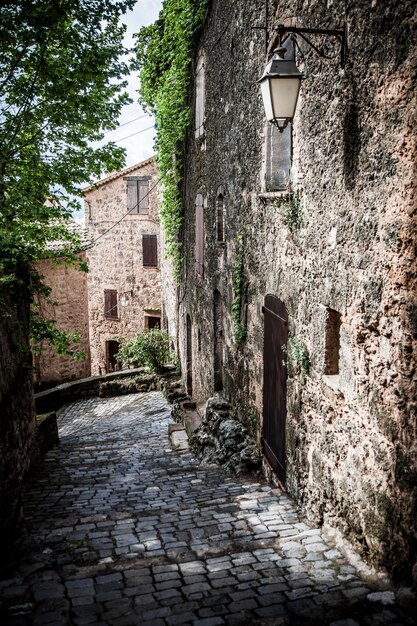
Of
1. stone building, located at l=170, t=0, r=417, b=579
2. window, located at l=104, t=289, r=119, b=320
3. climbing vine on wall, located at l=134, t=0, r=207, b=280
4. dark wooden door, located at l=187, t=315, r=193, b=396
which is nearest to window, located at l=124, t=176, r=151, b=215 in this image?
window, located at l=104, t=289, r=119, b=320

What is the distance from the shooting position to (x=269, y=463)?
19.9ft

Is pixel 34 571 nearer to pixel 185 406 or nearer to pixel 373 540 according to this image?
pixel 373 540

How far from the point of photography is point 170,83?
1210cm

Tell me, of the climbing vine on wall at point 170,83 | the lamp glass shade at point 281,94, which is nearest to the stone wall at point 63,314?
the climbing vine on wall at point 170,83

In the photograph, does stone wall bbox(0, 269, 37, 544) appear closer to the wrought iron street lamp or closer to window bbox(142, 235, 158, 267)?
the wrought iron street lamp

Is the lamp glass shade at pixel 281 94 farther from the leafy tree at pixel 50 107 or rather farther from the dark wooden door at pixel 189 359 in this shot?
the dark wooden door at pixel 189 359

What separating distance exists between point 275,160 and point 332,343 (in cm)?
284

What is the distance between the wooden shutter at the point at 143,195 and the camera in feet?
65.0

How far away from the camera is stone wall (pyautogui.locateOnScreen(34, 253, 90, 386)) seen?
18.1 metres

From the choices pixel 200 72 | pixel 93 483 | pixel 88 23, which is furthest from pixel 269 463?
pixel 200 72

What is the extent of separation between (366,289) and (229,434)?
14.2 ft

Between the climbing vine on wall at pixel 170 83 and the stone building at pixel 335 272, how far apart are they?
375cm

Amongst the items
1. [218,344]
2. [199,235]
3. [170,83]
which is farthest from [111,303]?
[218,344]

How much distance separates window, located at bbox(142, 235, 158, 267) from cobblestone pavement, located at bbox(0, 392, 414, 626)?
14390 millimetres
